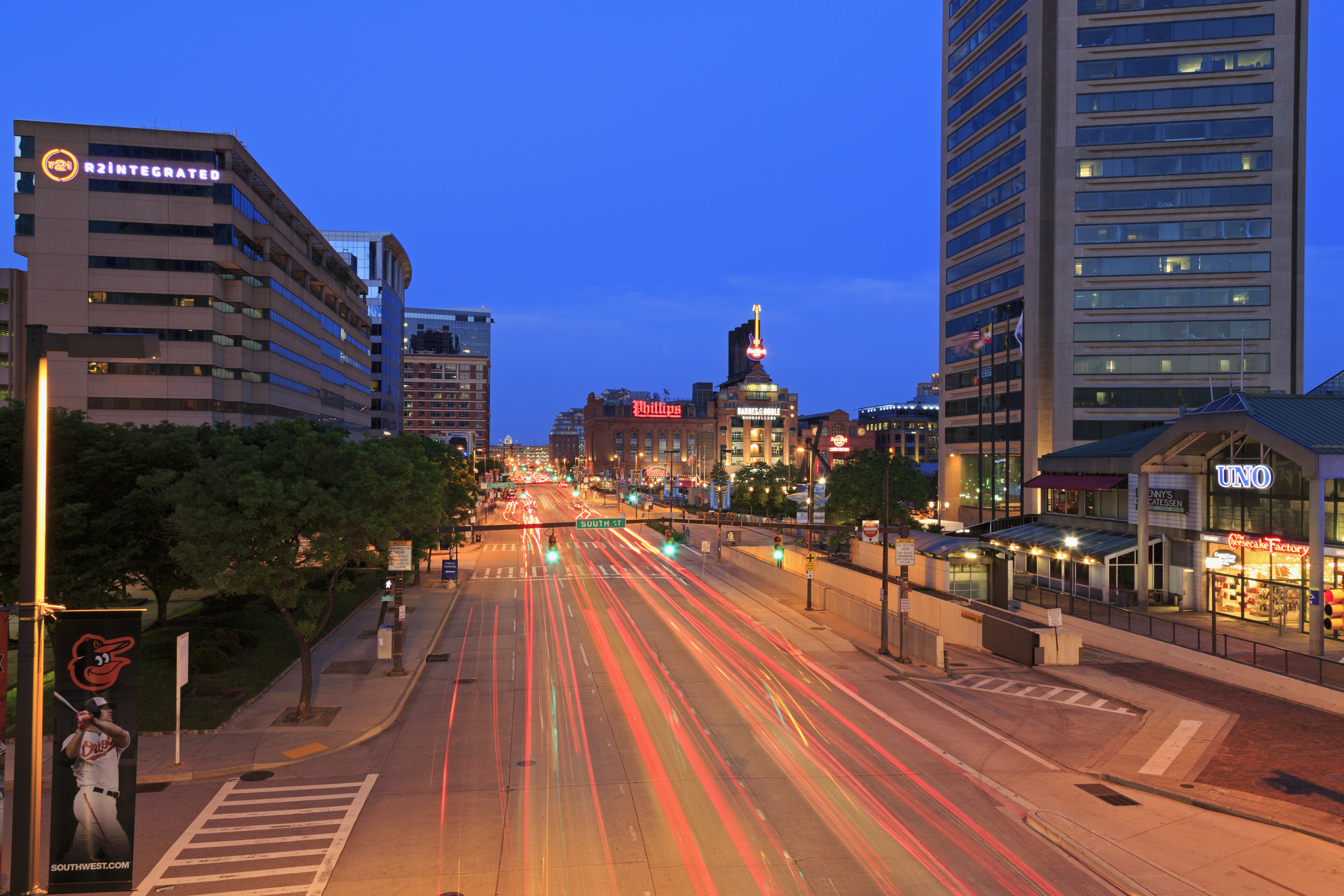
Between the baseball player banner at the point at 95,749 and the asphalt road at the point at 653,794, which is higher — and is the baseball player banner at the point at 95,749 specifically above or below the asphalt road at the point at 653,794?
above

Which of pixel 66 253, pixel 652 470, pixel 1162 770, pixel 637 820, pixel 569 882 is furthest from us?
pixel 652 470

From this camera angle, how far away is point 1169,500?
40.8 m

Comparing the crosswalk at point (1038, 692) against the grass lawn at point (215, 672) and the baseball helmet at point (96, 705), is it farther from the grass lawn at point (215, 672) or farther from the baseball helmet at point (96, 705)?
the baseball helmet at point (96, 705)

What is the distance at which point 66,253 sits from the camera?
68.0 metres

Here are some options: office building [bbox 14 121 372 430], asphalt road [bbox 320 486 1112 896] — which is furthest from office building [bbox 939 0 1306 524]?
office building [bbox 14 121 372 430]

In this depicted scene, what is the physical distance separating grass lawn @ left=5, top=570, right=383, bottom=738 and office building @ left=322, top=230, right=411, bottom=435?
105 m

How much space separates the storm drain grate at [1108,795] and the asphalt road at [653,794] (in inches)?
67.2

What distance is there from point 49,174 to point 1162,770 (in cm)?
8570

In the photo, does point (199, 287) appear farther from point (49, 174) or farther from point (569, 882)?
point (569, 882)

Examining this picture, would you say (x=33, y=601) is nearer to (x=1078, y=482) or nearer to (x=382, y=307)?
(x=1078, y=482)

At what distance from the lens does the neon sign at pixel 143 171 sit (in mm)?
68938

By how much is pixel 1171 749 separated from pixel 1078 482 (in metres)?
28.9

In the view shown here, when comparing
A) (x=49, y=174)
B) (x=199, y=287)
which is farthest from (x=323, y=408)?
(x=49, y=174)

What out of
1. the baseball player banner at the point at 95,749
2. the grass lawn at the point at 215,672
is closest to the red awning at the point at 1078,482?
the grass lawn at the point at 215,672
